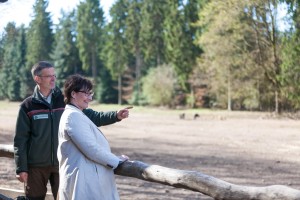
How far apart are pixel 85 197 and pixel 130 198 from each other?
3758 millimetres

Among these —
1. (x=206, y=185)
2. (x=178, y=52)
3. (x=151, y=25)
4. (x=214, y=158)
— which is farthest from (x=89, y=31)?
(x=206, y=185)

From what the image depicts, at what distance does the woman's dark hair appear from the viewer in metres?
3.04

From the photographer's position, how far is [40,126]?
12.3 feet

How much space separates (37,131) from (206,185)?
5.14 ft

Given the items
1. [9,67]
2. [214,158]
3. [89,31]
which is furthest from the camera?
[89,31]

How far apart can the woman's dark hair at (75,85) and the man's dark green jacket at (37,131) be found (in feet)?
2.08

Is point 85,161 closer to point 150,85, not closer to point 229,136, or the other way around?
point 229,136

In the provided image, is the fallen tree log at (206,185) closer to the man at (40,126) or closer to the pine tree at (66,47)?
the man at (40,126)

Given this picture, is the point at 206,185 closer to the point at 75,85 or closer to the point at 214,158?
the point at 75,85

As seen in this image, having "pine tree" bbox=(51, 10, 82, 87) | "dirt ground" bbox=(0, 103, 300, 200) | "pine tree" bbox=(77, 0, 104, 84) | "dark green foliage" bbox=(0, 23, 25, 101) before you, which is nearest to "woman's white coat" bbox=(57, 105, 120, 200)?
"dirt ground" bbox=(0, 103, 300, 200)

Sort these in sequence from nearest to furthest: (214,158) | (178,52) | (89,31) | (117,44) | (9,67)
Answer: (214,158) → (9,67) → (178,52) → (117,44) → (89,31)

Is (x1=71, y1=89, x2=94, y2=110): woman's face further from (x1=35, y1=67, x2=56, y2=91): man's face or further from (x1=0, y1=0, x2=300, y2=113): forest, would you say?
(x1=0, y1=0, x2=300, y2=113): forest

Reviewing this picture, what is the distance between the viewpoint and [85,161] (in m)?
2.94

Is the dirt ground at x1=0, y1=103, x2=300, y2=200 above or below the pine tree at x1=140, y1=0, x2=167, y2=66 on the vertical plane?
below
